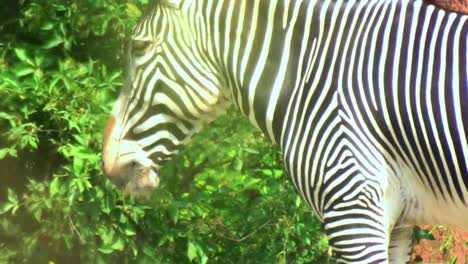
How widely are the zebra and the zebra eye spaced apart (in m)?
0.26

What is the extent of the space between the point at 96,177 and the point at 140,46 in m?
1.20

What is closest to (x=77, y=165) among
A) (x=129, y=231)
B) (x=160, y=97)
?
(x=129, y=231)

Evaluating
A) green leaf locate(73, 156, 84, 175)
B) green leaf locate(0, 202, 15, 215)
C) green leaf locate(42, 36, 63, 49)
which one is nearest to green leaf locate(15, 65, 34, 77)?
green leaf locate(42, 36, 63, 49)

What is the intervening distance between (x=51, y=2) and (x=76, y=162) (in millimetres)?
884

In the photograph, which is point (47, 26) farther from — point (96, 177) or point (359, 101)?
point (359, 101)

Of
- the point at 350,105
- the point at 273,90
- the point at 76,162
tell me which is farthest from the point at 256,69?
the point at 76,162

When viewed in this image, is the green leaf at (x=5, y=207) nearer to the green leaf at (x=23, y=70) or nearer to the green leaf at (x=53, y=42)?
the green leaf at (x=23, y=70)

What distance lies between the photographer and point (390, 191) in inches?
157

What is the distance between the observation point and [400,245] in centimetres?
453

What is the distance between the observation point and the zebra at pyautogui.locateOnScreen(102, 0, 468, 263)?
395 centimetres

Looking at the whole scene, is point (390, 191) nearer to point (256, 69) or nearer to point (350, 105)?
point (350, 105)

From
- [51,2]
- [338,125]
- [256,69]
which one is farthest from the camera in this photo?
[51,2]

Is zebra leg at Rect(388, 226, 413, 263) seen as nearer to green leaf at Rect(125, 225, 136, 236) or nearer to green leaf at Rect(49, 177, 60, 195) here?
green leaf at Rect(125, 225, 136, 236)

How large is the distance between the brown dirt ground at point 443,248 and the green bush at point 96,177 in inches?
35.1
